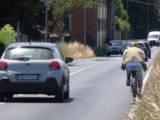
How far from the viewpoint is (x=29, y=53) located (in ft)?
37.3

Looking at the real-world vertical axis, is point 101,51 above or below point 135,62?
below

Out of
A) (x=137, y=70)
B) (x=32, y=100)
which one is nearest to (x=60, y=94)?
(x=32, y=100)

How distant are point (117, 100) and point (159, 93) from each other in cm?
347

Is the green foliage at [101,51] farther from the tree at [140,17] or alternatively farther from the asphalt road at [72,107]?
the tree at [140,17]

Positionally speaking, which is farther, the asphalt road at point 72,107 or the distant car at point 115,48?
the distant car at point 115,48

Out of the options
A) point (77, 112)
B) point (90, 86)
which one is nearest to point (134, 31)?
point (90, 86)

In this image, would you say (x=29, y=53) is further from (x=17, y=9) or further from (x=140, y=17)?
(x=140, y=17)

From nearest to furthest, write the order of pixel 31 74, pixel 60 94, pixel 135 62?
pixel 31 74, pixel 60 94, pixel 135 62

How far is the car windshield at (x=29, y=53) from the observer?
1129 centimetres

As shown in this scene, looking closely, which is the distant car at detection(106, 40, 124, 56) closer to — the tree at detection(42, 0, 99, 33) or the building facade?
the building facade

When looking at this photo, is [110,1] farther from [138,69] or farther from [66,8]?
[138,69]

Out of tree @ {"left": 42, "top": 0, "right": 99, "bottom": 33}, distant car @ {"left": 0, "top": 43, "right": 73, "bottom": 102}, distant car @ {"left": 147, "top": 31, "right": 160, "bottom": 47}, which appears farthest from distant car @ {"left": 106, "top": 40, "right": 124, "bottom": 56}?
distant car @ {"left": 0, "top": 43, "right": 73, "bottom": 102}

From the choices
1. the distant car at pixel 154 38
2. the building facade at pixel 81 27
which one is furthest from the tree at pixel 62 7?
the distant car at pixel 154 38

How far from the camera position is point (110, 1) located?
67.0m
